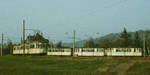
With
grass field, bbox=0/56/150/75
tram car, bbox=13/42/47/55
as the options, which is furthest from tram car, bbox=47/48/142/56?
grass field, bbox=0/56/150/75

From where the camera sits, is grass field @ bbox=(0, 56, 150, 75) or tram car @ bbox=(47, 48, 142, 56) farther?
tram car @ bbox=(47, 48, 142, 56)

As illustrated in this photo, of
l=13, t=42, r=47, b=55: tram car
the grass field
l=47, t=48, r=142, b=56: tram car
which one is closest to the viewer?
the grass field

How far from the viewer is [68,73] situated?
21328mm

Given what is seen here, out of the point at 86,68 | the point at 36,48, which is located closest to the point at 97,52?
the point at 36,48

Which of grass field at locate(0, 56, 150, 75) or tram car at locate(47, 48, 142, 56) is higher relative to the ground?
tram car at locate(47, 48, 142, 56)

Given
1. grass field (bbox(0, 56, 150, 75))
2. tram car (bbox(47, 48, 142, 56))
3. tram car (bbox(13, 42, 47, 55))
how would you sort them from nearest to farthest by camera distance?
grass field (bbox(0, 56, 150, 75))
tram car (bbox(47, 48, 142, 56))
tram car (bbox(13, 42, 47, 55))

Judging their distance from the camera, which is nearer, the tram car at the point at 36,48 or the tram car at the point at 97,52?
the tram car at the point at 97,52

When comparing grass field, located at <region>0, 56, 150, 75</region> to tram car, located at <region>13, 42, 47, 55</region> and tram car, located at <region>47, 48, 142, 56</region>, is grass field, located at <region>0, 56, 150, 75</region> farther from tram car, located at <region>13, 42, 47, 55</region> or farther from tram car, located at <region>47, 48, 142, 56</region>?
tram car, located at <region>13, 42, 47, 55</region>

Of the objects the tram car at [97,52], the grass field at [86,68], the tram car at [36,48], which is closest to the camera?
the grass field at [86,68]

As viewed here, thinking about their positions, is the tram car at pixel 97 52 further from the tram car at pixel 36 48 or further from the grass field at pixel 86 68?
the grass field at pixel 86 68

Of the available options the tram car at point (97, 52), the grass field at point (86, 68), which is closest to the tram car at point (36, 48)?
the tram car at point (97, 52)

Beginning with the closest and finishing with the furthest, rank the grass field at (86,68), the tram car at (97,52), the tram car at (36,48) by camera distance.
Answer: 1. the grass field at (86,68)
2. the tram car at (97,52)
3. the tram car at (36,48)

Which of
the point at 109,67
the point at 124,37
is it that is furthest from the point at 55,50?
the point at 124,37

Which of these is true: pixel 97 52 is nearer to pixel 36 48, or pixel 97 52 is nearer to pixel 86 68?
pixel 36 48
